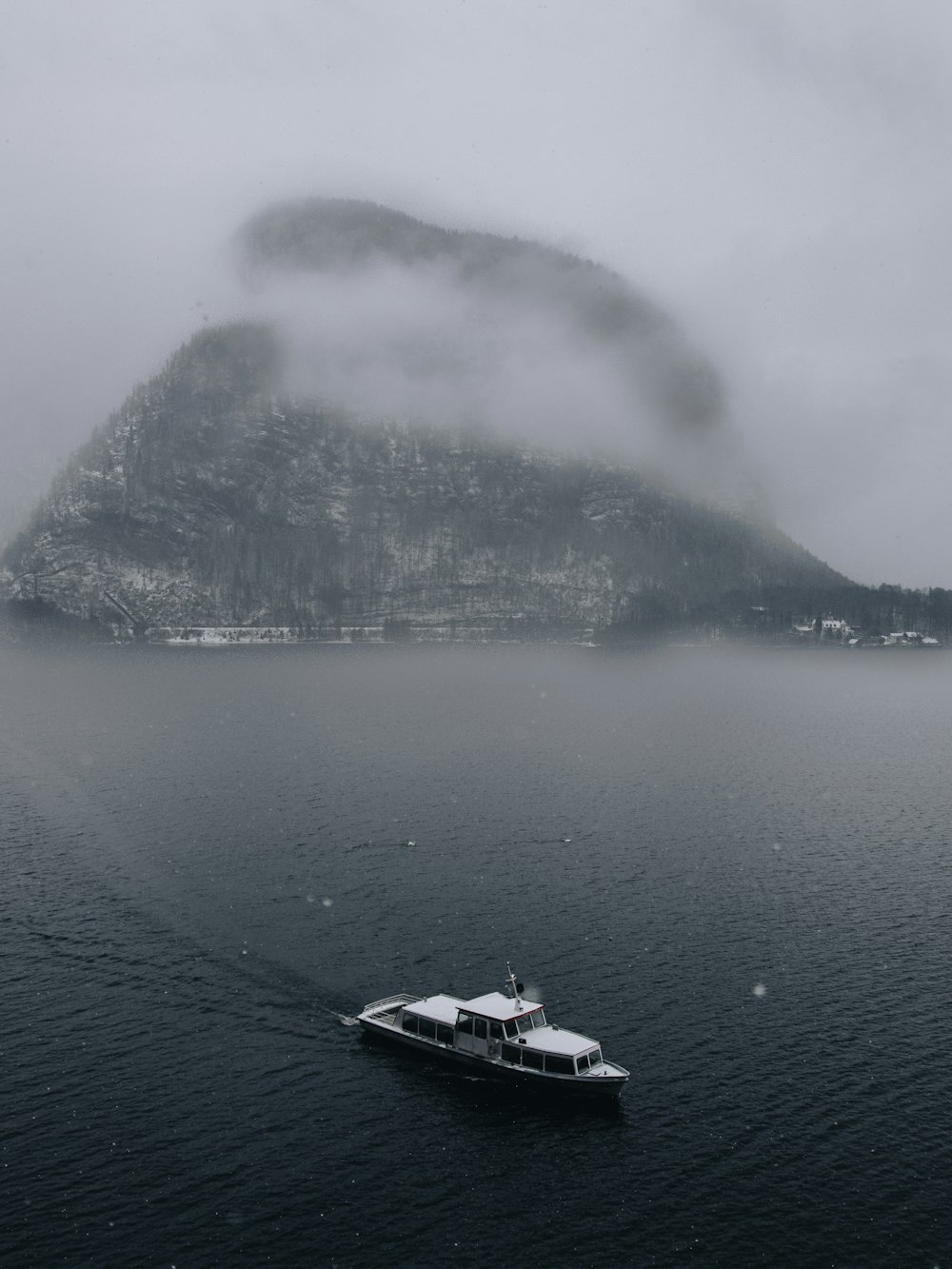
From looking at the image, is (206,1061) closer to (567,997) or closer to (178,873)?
(567,997)

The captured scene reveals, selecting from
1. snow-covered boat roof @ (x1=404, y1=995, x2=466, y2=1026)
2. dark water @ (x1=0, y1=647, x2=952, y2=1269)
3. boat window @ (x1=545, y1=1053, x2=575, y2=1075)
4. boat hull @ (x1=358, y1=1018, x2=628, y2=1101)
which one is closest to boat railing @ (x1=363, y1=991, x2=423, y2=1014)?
snow-covered boat roof @ (x1=404, y1=995, x2=466, y2=1026)

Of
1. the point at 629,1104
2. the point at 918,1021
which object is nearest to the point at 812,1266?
the point at 629,1104

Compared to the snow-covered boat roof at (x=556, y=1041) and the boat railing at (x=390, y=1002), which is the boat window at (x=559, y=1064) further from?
the boat railing at (x=390, y=1002)

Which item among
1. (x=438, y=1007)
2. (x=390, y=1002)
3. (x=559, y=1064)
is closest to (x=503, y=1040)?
(x=559, y=1064)

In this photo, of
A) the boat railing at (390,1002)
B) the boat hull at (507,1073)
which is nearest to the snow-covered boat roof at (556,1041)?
the boat hull at (507,1073)

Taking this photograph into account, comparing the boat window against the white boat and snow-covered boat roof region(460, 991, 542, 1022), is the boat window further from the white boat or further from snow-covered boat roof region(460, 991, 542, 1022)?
snow-covered boat roof region(460, 991, 542, 1022)
